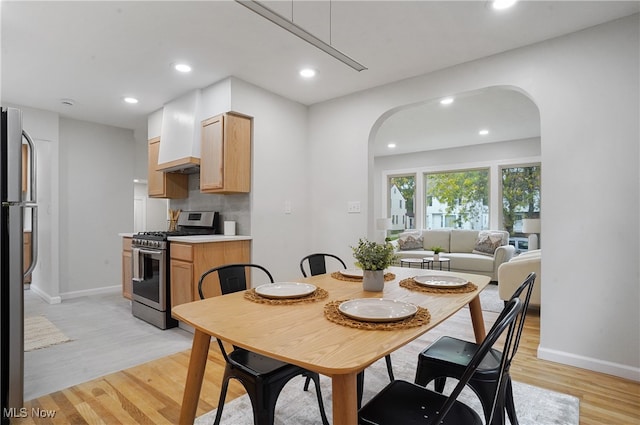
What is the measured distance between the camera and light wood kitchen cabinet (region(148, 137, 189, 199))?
430 cm

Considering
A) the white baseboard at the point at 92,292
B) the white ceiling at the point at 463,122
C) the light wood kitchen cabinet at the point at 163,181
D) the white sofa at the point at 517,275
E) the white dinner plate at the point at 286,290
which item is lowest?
the white baseboard at the point at 92,292

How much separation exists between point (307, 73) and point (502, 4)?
169 cm

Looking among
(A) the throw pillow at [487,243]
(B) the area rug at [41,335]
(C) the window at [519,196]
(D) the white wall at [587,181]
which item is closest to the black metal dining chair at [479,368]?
(D) the white wall at [587,181]

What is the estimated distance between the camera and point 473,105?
4.55 metres

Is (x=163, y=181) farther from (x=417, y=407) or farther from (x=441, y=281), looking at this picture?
(x=417, y=407)

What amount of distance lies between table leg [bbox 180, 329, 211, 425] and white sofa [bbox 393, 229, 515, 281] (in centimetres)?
427

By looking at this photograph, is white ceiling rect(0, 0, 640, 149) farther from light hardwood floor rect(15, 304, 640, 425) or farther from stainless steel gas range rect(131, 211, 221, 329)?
light hardwood floor rect(15, 304, 640, 425)

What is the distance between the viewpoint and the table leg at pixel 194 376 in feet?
4.86

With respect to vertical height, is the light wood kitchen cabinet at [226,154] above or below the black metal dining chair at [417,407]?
above

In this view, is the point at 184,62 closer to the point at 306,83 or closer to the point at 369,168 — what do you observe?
the point at 306,83

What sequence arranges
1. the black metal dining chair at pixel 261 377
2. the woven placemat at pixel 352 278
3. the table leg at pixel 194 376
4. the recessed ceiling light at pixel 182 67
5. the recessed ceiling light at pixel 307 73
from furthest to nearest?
1. the recessed ceiling light at pixel 307 73
2. the recessed ceiling light at pixel 182 67
3. the woven placemat at pixel 352 278
4. the table leg at pixel 194 376
5. the black metal dining chair at pixel 261 377

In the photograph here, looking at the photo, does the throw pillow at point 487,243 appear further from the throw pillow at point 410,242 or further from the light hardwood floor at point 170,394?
the light hardwood floor at point 170,394

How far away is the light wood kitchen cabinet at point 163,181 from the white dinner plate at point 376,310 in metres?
3.60

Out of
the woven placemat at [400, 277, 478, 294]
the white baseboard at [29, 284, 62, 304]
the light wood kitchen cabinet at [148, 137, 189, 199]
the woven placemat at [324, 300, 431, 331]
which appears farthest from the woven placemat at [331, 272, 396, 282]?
the white baseboard at [29, 284, 62, 304]
